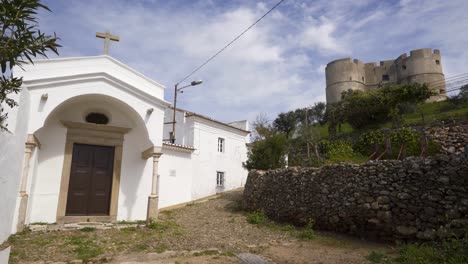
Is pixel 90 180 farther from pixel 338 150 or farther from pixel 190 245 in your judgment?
pixel 338 150

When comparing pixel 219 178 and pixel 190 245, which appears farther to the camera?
pixel 219 178

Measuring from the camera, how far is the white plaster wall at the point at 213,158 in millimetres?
16469

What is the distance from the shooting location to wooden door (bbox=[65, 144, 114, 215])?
9.46 m

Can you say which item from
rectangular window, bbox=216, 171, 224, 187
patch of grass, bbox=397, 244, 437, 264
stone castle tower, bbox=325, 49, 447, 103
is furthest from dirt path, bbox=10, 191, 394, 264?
stone castle tower, bbox=325, 49, 447, 103

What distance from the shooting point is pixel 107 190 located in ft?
32.6

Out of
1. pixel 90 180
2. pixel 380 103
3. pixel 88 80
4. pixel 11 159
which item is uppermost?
pixel 380 103

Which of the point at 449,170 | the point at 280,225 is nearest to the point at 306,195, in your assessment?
the point at 280,225

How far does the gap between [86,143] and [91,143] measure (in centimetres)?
15

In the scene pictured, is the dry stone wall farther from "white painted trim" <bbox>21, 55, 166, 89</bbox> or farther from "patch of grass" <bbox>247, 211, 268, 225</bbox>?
"white painted trim" <bbox>21, 55, 166, 89</bbox>

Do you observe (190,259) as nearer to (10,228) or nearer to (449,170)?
(10,228)

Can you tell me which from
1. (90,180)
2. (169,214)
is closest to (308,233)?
(169,214)

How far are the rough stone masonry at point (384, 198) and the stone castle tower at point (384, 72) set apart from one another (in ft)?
109

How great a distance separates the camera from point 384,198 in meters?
7.86

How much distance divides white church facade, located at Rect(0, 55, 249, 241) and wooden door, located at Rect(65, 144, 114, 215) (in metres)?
0.03
